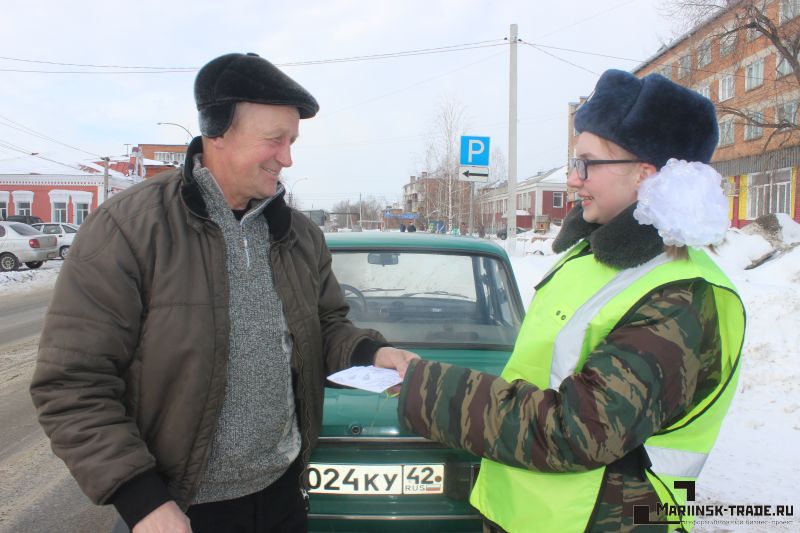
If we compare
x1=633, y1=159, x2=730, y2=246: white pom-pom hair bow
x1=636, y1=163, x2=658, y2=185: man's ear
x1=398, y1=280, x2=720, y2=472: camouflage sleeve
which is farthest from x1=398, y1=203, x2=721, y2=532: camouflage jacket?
x1=636, y1=163, x2=658, y2=185: man's ear

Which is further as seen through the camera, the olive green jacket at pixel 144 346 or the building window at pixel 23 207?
the building window at pixel 23 207

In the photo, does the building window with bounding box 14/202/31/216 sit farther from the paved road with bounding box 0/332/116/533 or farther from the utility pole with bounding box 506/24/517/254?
the paved road with bounding box 0/332/116/533

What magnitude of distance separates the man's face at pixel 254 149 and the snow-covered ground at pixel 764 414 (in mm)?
1392

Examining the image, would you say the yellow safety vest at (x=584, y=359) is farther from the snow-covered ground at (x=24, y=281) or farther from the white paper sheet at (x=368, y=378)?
the snow-covered ground at (x=24, y=281)

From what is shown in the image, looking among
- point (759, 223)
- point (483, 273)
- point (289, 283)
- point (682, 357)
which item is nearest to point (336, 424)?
point (289, 283)

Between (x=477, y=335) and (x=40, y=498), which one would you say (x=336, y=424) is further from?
(x=40, y=498)

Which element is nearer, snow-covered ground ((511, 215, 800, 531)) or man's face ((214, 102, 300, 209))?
man's face ((214, 102, 300, 209))

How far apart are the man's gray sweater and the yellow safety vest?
76cm

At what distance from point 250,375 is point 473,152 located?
9.64m

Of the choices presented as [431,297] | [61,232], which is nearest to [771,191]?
[431,297]

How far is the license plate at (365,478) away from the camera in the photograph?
224 cm

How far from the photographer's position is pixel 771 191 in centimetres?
3059

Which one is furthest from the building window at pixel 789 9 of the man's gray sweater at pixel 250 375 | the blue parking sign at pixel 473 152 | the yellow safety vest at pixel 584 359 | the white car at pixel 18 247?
the white car at pixel 18 247

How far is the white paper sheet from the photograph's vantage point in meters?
1.73
